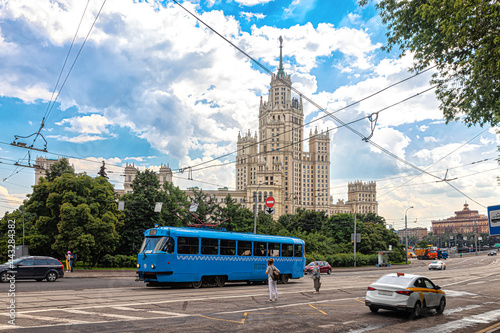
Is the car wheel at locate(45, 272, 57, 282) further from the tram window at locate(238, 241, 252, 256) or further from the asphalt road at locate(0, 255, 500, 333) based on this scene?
the tram window at locate(238, 241, 252, 256)

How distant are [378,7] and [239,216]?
4895 centimetres

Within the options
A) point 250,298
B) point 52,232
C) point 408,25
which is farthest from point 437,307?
point 52,232

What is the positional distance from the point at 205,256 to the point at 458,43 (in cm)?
1581

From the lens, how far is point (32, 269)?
23.6m

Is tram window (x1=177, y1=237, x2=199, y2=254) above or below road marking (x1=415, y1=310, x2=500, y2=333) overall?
above

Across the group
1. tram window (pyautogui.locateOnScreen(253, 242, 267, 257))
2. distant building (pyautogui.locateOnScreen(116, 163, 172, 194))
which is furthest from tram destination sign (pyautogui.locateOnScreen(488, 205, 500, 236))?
distant building (pyautogui.locateOnScreen(116, 163, 172, 194))

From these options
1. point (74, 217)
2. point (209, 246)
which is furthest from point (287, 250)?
point (74, 217)

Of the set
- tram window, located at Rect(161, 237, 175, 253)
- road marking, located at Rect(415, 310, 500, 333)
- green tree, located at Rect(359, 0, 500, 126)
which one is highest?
green tree, located at Rect(359, 0, 500, 126)

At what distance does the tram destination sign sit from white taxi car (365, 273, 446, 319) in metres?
5.50

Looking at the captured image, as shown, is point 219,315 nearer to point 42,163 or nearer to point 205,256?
→ point 205,256

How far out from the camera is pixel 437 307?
14695mm

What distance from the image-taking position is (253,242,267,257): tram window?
84.2 feet

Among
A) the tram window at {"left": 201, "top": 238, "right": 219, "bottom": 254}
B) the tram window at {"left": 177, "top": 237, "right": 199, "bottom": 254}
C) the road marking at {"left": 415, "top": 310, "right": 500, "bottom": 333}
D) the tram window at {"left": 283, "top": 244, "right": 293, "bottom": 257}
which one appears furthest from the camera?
the tram window at {"left": 283, "top": 244, "right": 293, "bottom": 257}

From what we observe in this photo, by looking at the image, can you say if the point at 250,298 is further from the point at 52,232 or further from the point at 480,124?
the point at 52,232
